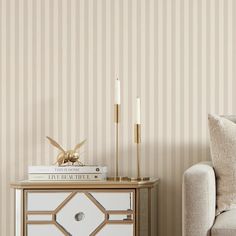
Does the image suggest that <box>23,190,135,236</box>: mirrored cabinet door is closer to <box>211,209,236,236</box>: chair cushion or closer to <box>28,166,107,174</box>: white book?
<box>28,166,107,174</box>: white book

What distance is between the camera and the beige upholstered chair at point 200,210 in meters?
2.94

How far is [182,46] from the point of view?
390cm

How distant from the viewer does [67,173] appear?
3.61m

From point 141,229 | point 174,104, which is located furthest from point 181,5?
point 141,229

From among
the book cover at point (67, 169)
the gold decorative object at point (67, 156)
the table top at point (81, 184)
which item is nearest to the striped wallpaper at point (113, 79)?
the gold decorative object at point (67, 156)

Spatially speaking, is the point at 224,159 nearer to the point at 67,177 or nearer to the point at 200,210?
the point at 200,210

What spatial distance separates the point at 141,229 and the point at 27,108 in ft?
3.27

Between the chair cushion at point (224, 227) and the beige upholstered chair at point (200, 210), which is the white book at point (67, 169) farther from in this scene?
the chair cushion at point (224, 227)

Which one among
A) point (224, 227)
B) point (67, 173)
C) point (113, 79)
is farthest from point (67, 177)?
point (224, 227)

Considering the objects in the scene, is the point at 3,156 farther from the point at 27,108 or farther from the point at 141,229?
the point at 141,229

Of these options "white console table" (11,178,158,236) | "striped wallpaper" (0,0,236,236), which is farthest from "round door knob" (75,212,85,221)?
"striped wallpaper" (0,0,236,236)

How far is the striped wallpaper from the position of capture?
3871 millimetres

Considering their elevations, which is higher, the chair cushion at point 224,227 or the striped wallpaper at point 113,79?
the striped wallpaper at point 113,79

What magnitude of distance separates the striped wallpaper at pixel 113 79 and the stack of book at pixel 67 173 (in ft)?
0.99
